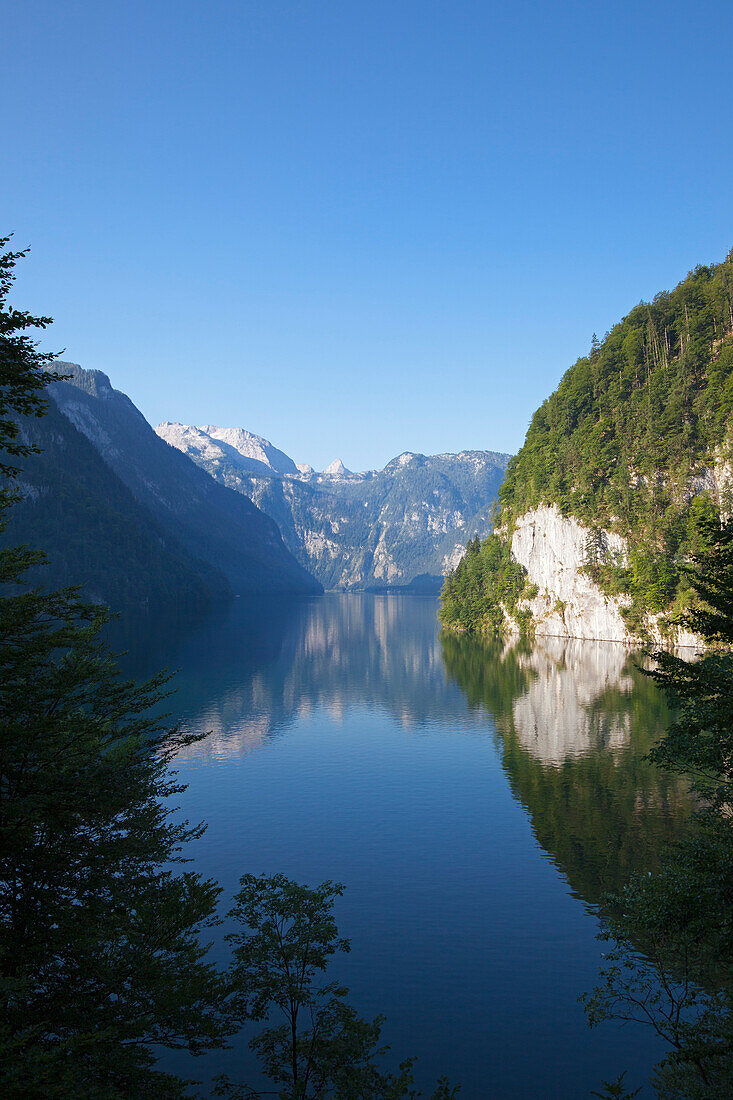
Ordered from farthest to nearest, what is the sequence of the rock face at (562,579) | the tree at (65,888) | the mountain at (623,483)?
the rock face at (562,579) < the mountain at (623,483) < the tree at (65,888)

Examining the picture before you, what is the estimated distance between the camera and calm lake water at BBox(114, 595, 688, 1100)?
75.4 feet

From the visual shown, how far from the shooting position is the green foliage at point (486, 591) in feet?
511

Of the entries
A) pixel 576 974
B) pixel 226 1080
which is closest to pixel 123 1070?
pixel 226 1080

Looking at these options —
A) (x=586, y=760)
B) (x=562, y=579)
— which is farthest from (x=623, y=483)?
(x=586, y=760)

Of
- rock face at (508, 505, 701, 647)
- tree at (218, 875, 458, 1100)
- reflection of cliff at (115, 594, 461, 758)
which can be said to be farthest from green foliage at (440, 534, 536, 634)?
tree at (218, 875, 458, 1100)

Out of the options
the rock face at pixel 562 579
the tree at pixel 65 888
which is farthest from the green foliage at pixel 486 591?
the tree at pixel 65 888

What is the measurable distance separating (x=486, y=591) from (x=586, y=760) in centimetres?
11281

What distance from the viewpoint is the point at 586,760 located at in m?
53.5

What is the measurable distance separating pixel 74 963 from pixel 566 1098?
1497 centimetres

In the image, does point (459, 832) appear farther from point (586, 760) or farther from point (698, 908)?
point (698, 908)

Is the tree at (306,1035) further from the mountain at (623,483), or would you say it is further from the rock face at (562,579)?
the rock face at (562,579)

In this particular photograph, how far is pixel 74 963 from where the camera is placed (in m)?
16.9

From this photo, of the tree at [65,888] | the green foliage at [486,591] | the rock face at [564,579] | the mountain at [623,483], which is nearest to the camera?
the tree at [65,888]

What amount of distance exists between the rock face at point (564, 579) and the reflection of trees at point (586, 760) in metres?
23.0
